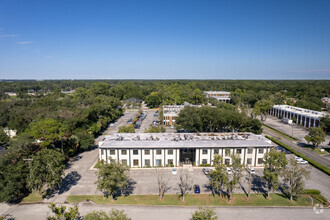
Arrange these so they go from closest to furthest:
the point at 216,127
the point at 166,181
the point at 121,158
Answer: the point at 166,181
the point at 121,158
the point at 216,127

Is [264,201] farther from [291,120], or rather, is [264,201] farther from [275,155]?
[291,120]

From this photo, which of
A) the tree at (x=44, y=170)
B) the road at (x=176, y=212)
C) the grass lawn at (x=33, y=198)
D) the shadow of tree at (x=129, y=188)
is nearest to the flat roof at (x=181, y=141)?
the shadow of tree at (x=129, y=188)

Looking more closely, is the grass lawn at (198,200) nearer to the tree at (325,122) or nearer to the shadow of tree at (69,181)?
the shadow of tree at (69,181)

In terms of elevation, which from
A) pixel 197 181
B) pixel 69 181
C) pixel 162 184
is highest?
pixel 162 184

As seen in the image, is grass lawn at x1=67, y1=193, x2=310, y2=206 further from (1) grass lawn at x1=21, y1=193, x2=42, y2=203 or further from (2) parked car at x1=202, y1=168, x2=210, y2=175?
(2) parked car at x1=202, y1=168, x2=210, y2=175

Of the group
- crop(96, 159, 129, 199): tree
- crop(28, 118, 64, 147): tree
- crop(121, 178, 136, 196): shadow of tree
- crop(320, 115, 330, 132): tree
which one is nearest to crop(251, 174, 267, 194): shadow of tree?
crop(121, 178, 136, 196): shadow of tree

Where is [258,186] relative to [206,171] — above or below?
below

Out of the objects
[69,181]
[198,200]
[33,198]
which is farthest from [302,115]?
[33,198]

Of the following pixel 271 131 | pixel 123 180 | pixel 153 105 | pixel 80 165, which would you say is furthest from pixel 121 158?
pixel 153 105

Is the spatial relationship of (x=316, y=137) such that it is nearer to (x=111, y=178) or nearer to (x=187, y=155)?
(x=187, y=155)
